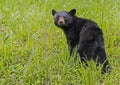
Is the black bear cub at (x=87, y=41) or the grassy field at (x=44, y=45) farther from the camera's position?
the black bear cub at (x=87, y=41)

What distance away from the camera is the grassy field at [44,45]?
16.6 feet

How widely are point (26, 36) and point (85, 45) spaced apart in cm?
146

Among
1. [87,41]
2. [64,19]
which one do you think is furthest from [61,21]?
[87,41]

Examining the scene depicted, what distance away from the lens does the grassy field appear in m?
5.05

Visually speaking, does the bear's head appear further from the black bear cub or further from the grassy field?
the grassy field

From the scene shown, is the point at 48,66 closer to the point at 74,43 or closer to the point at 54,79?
the point at 54,79

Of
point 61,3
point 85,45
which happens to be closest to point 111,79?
point 85,45

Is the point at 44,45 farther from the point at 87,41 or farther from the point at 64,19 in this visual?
the point at 87,41

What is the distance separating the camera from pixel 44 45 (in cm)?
586

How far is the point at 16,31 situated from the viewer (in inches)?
262

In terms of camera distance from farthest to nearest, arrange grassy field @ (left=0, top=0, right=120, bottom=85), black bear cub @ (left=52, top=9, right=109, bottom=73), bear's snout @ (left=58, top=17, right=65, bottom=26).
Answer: bear's snout @ (left=58, top=17, right=65, bottom=26) → black bear cub @ (left=52, top=9, right=109, bottom=73) → grassy field @ (left=0, top=0, right=120, bottom=85)

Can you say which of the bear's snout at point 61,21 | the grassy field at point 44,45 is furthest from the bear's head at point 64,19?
the grassy field at point 44,45

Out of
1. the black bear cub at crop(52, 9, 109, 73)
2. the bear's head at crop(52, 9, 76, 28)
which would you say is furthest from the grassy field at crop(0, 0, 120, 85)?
the bear's head at crop(52, 9, 76, 28)

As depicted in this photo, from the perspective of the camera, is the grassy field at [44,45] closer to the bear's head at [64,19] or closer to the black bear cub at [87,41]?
the black bear cub at [87,41]
